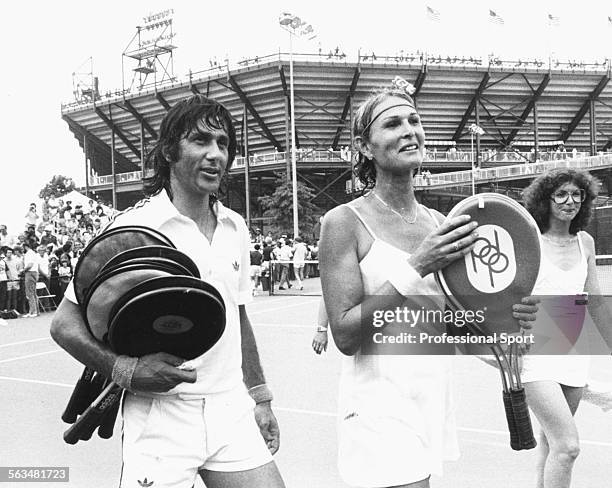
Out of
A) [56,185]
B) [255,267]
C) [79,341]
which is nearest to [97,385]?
[79,341]

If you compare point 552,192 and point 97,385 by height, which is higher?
point 552,192

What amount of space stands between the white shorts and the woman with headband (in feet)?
1.22

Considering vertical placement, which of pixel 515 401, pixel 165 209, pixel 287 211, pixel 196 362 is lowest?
pixel 515 401

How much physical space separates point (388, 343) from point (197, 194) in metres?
0.85

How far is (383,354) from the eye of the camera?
228 cm

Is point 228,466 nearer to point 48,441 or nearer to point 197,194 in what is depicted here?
point 197,194

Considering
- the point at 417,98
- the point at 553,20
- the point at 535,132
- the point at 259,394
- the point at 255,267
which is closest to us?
the point at 259,394

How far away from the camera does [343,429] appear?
2.35 meters

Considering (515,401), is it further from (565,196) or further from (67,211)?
(67,211)

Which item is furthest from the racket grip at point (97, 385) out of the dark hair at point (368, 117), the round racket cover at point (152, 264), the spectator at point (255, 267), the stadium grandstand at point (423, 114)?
the stadium grandstand at point (423, 114)

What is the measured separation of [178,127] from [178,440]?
106 cm

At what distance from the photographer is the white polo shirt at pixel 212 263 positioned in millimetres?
2314

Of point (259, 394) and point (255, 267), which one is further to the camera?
point (255, 267)

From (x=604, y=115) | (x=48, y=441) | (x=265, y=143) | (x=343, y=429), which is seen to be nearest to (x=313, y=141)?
(x=265, y=143)
